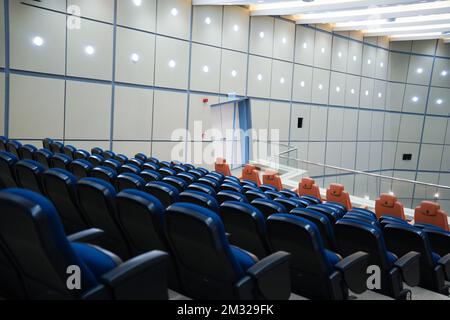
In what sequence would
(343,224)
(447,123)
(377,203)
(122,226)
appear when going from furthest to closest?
1. (447,123)
2. (377,203)
3. (343,224)
4. (122,226)

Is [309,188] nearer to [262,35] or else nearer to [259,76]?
[259,76]

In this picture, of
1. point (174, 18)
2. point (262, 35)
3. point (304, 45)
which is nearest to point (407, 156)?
point (304, 45)

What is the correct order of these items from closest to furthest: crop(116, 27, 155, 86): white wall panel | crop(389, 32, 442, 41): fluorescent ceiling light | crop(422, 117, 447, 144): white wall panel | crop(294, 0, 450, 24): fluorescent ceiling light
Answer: crop(116, 27, 155, 86): white wall panel, crop(294, 0, 450, 24): fluorescent ceiling light, crop(389, 32, 442, 41): fluorescent ceiling light, crop(422, 117, 447, 144): white wall panel

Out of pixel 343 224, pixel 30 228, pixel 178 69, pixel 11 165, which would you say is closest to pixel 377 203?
pixel 343 224

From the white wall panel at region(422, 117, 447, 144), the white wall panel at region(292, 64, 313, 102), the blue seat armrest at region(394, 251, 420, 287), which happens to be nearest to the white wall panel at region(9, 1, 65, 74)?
the blue seat armrest at region(394, 251, 420, 287)

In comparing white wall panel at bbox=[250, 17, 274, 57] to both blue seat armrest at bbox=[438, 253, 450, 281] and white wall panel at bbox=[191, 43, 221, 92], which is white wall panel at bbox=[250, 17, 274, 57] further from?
blue seat armrest at bbox=[438, 253, 450, 281]

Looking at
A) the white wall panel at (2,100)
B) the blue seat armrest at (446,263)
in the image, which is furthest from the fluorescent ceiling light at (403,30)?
the white wall panel at (2,100)

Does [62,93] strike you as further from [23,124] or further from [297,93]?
[297,93]

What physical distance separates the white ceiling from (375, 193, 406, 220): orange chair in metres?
6.72

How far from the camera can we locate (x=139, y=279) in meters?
1.84

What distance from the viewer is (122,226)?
8.66 ft

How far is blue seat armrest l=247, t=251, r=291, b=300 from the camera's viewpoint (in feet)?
7.00

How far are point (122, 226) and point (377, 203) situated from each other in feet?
17.4

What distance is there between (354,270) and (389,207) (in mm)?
4441
